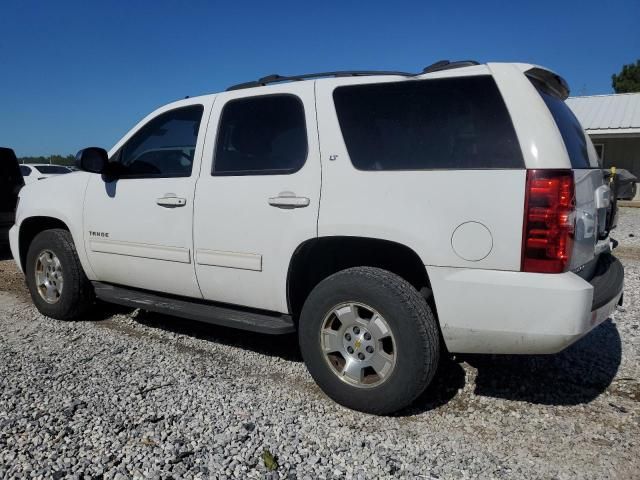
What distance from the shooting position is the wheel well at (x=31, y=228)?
5.04m

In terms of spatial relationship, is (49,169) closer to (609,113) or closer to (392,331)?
(392,331)

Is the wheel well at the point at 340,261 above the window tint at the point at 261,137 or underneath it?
underneath

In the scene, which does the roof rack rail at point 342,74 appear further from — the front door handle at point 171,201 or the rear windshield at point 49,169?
the rear windshield at point 49,169

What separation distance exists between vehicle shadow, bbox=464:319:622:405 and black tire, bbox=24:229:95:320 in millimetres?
3344

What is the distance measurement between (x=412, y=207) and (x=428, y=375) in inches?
36.7

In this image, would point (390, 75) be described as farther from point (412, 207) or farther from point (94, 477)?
point (94, 477)

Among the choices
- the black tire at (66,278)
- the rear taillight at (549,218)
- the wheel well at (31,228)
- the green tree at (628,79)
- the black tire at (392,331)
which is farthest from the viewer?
the green tree at (628,79)

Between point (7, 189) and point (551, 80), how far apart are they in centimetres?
852

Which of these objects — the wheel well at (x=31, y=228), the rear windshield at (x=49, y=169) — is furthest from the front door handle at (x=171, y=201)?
the rear windshield at (x=49, y=169)

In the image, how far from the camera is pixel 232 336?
4.73 m

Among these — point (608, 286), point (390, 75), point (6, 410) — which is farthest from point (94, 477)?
point (608, 286)

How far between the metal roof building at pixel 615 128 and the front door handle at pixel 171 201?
59.1 ft

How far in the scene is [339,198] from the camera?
321 centimetres

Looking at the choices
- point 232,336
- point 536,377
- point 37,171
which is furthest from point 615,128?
point 37,171
